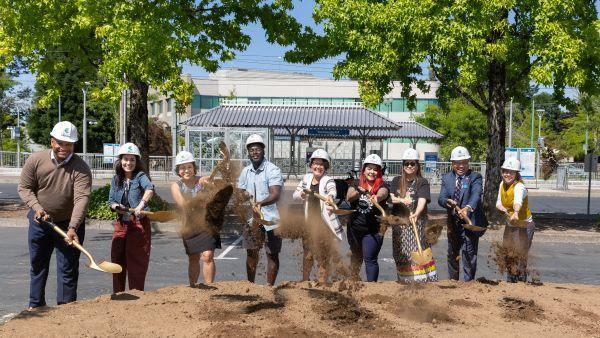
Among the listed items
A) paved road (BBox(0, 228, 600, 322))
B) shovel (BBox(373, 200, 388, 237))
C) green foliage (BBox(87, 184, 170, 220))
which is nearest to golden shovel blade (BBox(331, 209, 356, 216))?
shovel (BBox(373, 200, 388, 237))

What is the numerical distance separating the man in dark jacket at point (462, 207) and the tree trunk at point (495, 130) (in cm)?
776

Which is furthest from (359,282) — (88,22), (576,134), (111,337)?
(576,134)

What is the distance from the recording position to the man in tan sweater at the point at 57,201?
558 centimetres

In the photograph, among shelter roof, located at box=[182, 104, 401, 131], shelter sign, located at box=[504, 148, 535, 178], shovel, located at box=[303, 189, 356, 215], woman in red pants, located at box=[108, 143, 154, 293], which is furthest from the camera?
shelter roof, located at box=[182, 104, 401, 131]

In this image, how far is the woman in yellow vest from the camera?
692cm

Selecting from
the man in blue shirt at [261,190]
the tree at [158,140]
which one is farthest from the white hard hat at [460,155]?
the tree at [158,140]

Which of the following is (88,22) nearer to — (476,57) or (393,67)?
(393,67)

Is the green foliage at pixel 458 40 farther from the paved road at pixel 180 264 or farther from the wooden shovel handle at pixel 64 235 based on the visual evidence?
the wooden shovel handle at pixel 64 235

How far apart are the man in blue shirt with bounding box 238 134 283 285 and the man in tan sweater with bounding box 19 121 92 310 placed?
5.33 ft

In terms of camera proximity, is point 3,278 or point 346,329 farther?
point 3,278

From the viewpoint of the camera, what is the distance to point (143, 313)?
5.11 metres

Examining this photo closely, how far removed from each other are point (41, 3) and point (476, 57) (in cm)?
837

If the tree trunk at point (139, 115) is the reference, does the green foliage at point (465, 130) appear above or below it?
above

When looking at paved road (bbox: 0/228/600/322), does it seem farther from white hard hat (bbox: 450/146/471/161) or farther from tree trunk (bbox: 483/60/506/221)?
tree trunk (bbox: 483/60/506/221)
